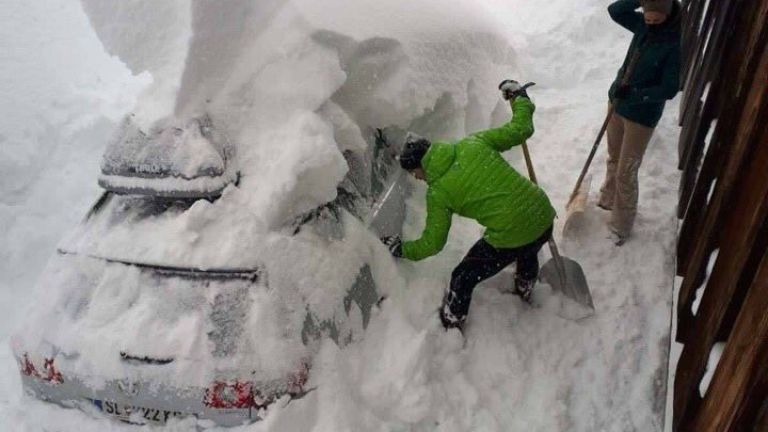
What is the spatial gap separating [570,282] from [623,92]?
4.33ft

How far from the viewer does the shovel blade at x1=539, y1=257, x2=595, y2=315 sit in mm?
3866

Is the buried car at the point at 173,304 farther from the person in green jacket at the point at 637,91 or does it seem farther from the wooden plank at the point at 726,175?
the person in green jacket at the point at 637,91

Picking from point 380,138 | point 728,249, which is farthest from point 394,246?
point 728,249

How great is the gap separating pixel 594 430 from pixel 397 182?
72.9 inches

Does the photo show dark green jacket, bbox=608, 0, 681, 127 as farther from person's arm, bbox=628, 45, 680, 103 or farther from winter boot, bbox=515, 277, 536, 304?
winter boot, bbox=515, 277, 536, 304

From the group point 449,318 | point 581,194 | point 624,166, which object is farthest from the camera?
point 581,194

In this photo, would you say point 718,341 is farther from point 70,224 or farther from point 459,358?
point 70,224

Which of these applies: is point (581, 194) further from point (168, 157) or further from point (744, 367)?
point (168, 157)

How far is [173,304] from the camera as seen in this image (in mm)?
2623

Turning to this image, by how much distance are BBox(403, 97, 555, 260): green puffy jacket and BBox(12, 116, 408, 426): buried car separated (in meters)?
0.59

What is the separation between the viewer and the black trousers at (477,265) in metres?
3.45

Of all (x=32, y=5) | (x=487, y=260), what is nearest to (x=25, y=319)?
(x=487, y=260)

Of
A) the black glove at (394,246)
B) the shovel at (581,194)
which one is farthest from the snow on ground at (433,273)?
the black glove at (394,246)

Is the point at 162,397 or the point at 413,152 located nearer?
the point at 162,397
